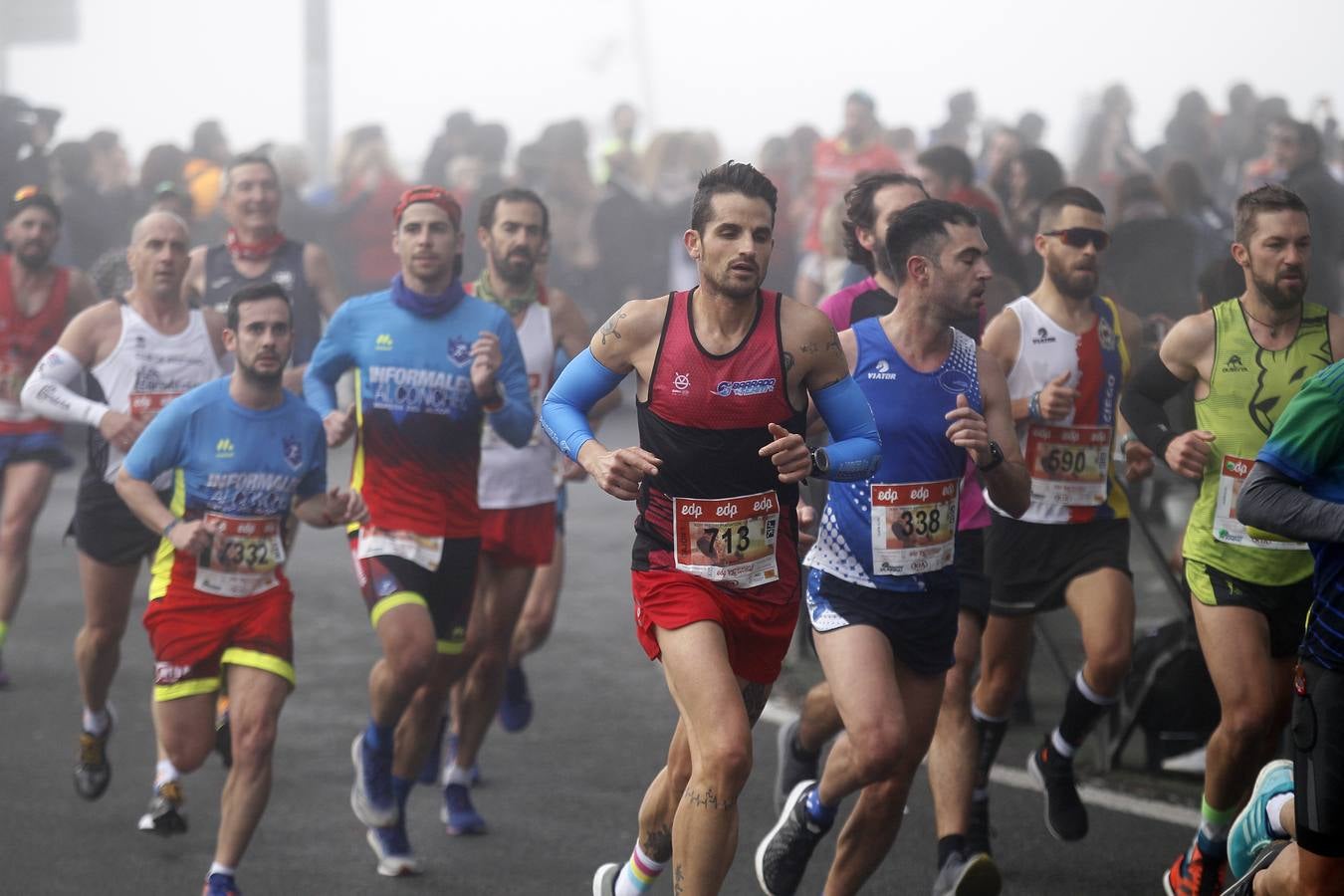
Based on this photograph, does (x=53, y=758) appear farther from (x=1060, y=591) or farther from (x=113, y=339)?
(x=1060, y=591)

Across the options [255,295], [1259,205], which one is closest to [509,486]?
[255,295]

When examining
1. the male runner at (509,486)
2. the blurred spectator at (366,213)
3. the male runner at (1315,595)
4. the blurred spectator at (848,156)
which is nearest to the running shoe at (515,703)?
the male runner at (509,486)

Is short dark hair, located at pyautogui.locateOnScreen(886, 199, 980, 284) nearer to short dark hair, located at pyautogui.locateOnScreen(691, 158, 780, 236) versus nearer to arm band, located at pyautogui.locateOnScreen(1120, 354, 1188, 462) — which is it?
short dark hair, located at pyautogui.locateOnScreen(691, 158, 780, 236)

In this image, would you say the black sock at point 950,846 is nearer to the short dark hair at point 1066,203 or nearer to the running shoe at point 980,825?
the running shoe at point 980,825

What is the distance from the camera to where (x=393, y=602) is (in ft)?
21.9

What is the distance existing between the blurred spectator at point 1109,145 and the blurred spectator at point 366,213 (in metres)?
5.37

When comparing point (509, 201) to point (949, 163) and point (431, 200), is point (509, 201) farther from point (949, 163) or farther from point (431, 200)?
point (949, 163)

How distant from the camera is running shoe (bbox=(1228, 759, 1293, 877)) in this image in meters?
5.15

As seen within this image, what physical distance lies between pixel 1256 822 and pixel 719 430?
70.5 inches

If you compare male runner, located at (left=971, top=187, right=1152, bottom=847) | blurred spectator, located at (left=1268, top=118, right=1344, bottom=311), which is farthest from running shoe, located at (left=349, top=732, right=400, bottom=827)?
blurred spectator, located at (left=1268, top=118, right=1344, bottom=311)

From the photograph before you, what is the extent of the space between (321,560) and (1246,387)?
7.97 meters

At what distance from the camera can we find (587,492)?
51.6ft

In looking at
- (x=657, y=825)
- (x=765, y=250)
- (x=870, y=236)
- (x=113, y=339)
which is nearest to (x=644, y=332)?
(x=765, y=250)

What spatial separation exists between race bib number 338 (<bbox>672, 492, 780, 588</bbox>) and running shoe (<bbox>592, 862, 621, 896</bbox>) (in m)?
1.00
